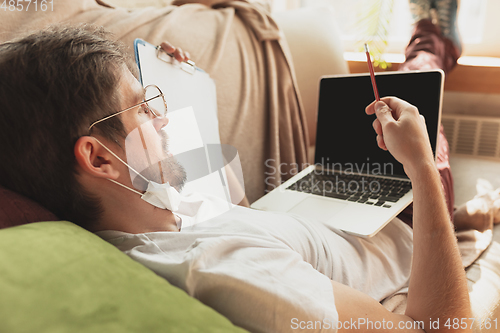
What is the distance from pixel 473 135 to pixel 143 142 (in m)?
1.87

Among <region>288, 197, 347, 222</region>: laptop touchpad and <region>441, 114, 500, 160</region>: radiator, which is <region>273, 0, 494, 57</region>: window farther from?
<region>288, 197, 347, 222</region>: laptop touchpad

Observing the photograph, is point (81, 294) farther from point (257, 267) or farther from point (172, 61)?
point (172, 61)

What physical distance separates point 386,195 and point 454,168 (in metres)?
0.66

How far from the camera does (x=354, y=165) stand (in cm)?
127

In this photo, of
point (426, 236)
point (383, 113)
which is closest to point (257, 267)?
point (426, 236)

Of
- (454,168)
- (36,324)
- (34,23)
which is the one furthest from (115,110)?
(454,168)

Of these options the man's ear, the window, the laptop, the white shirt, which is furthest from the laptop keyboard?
the window

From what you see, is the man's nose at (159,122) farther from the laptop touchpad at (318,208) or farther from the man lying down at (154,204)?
the laptop touchpad at (318,208)

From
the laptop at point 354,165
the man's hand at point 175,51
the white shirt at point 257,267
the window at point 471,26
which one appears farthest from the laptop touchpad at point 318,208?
the window at point 471,26

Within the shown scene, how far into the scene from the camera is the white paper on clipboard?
0.82 metres

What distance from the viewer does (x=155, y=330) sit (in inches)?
16.0

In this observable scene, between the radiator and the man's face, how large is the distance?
1778 millimetres

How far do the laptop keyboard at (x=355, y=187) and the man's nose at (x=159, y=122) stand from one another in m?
0.55

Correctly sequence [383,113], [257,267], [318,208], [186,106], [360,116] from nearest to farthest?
[257,267] < [383,113] < [186,106] < [318,208] < [360,116]
